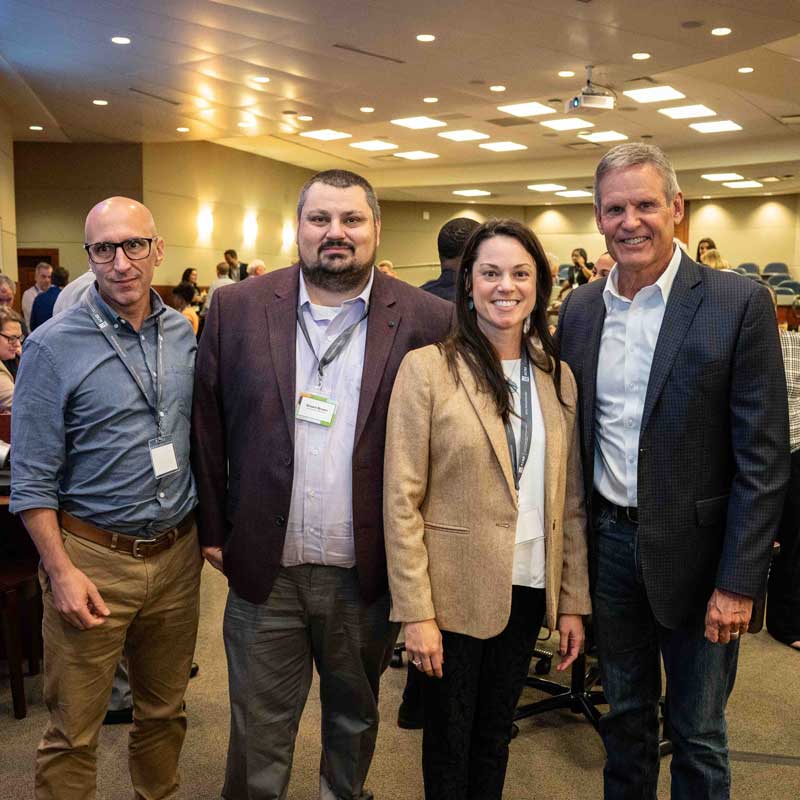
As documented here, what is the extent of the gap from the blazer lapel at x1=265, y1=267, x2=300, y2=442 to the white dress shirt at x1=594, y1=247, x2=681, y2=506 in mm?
730

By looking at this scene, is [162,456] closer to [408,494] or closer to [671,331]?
[408,494]

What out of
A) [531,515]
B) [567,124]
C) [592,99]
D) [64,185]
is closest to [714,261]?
[531,515]

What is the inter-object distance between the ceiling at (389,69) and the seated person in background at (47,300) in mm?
2183

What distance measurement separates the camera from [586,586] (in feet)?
6.44

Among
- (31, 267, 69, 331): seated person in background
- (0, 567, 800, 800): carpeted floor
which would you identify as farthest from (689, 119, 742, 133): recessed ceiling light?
(0, 567, 800, 800): carpeted floor

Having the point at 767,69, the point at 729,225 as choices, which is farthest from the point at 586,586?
the point at 729,225

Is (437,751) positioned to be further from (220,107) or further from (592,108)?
(220,107)

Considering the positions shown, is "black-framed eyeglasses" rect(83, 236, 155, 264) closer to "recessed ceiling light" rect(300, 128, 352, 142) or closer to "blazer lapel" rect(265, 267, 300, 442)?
"blazer lapel" rect(265, 267, 300, 442)

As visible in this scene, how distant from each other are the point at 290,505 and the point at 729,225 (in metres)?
19.6

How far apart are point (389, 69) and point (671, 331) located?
738 centimetres

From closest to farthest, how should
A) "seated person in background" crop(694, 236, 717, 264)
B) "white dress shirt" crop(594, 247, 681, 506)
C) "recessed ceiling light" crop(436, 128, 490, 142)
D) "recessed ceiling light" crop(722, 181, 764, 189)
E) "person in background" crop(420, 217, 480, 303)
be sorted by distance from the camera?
1. "white dress shirt" crop(594, 247, 681, 506)
2. "person in background" crop(420, 217, 480, 303)
3. "seated person in background" crop(694, 236, 717, 264)
4. "recessed ceiling light" crop(436, 128, 490, 142)
5. "recessed ceiling light" crop(722, 181, 764, 189)

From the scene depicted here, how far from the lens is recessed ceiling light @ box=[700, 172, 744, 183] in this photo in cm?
1545

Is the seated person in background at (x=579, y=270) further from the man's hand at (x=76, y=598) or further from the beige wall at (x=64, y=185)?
the man's hand at (x=76, y=598)

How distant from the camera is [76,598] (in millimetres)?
1935
